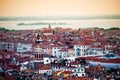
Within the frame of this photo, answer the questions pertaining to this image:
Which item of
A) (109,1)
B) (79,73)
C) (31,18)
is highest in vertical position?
(109,1)

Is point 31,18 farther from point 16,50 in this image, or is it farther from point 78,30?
point 78,30

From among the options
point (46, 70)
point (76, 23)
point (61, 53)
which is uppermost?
point (76, 23)

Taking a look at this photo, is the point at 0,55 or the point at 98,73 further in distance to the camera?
the point at 0,55

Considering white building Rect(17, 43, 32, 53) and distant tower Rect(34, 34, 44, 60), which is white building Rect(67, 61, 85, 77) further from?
white building Rect(17, 43, 32, 53)

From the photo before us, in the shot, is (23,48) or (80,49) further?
(23,48)

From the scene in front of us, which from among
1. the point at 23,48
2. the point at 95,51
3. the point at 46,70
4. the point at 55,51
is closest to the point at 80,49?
the point at 95,51

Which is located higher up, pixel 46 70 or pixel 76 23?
pixel 76 23

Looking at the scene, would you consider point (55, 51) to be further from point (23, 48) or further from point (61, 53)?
point (23, 48)

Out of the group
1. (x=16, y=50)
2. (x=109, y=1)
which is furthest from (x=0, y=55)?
(x=109, y=1)

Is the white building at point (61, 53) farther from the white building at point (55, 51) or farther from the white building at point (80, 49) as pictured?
the white building at point (80, 49)

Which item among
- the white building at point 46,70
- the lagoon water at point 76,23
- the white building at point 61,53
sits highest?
the lagoon water at point 76,23

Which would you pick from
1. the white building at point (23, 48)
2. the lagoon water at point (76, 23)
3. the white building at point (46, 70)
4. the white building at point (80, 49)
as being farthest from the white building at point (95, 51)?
the white building at point (23, 48)
